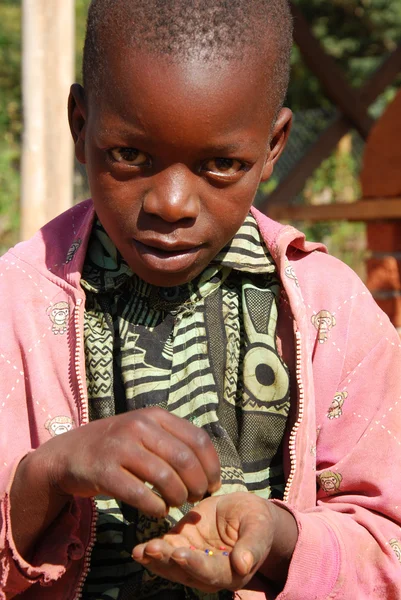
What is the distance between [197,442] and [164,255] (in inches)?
16.3

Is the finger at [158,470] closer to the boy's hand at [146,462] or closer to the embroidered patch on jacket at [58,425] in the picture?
the boy's hand at [146,462]

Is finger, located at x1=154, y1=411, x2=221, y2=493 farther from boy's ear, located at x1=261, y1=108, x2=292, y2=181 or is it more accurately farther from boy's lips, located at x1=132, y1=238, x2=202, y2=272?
boy's ear, located at x1=261, y1=108, x2=292, y2=181

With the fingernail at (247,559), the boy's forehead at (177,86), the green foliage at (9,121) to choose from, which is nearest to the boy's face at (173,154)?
the boy's forehead at (177,86)

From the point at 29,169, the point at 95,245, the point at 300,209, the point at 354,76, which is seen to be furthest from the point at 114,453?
the point at 354,76

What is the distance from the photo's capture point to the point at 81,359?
1773 mm

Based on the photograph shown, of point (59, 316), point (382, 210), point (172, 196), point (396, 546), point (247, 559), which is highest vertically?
point (382, 210)

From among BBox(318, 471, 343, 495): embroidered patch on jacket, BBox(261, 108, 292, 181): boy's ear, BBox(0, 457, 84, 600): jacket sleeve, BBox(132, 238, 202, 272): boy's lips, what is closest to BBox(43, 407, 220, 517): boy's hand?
BBox(0, 457, 84, 600): jacket sleeve

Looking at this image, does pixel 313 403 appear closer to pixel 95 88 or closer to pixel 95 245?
pixel 95 245

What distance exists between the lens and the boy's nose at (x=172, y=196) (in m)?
1.62

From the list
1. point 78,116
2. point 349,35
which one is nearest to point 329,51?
point 349,35

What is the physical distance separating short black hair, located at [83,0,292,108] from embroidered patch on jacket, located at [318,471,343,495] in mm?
818

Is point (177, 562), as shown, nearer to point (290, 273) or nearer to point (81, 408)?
point (81, 408)

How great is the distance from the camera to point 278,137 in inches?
75.0

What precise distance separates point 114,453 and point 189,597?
0.50 m
